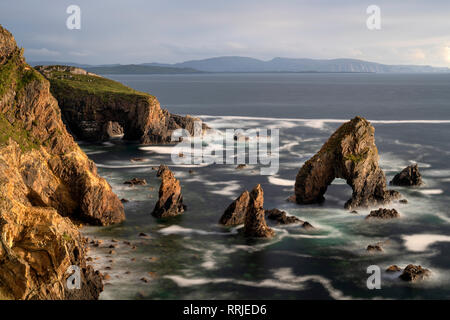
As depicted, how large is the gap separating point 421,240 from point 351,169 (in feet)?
43.2

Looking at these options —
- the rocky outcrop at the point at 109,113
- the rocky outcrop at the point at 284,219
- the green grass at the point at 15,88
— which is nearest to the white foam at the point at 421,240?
the rocky outcrop at the point at 284,219

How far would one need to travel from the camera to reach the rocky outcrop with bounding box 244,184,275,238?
55281 mm

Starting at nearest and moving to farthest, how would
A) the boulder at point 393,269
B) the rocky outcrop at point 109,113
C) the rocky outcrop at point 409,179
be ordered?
the boulder at point 393,269 < the rocky outcrop at point 409,179 < the rocky outcrop at point 109,113

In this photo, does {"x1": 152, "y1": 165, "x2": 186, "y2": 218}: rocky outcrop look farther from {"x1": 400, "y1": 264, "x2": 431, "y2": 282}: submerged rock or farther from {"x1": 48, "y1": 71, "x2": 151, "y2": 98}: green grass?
{"x1": 48, "y1": 71, "x2": 151, "y2": 98}: green grass

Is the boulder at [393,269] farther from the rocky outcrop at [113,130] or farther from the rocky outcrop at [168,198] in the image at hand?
the rocky outcrop at [113,130]

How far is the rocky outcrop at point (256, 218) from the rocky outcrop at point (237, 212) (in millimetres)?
4043

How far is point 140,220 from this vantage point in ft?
201

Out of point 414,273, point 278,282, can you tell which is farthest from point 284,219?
point 414,273

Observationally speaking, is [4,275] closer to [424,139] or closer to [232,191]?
[232,191]

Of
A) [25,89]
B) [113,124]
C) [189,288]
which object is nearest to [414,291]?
[189,288]

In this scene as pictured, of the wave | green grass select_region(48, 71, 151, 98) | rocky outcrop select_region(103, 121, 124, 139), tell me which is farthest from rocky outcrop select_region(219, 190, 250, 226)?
rocky outcrop select_region(103, 121, 124, 139)

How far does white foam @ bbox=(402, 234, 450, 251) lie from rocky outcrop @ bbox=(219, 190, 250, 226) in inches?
714

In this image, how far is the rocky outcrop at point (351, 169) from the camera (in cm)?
6625

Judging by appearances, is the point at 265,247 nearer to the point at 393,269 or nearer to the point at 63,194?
the point at 393,269
